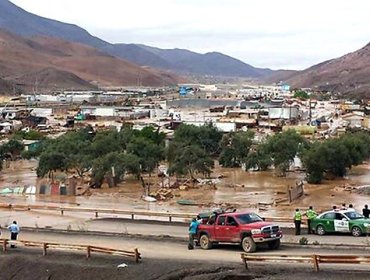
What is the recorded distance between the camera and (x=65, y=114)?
479ft

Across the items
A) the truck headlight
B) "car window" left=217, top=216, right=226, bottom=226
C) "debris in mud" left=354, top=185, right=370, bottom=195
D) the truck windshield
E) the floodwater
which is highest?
the truck windshield

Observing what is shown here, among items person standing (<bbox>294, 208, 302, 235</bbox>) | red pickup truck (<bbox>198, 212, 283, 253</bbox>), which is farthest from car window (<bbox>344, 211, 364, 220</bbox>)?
red pickup truck (<bbox>198, 212, 283, 253</bbox>)

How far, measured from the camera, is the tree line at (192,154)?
56.3m

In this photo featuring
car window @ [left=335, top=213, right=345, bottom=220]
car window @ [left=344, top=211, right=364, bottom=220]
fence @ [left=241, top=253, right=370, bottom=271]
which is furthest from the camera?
car window @ [left=335, top=213, right=345, bottom=220]

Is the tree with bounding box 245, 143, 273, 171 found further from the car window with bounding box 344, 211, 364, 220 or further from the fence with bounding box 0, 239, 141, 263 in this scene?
the fence with bounding box 0, 239, 141, 263

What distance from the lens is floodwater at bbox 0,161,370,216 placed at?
4497cm

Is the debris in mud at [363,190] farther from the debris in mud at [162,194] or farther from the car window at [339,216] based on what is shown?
the car window at [339,216]

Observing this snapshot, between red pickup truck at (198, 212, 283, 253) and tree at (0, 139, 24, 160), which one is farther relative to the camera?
tree at (0, 139, 24, 160)

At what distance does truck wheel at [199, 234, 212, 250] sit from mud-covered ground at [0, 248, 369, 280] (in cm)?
213

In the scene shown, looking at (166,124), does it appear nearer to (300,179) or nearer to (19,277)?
(300,179)

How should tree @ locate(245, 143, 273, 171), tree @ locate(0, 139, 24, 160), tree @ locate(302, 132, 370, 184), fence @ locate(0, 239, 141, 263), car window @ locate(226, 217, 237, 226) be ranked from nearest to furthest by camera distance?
1. fence @ locate(0, 239, 141, 263)
2. car window @ locate(226, 217, 237, 226)
3. tree @ locate(302, 132, 370, 184)
4. tree @ locate(245, 143, 273, 171)
5. tree @ locate(0, 139, 24, 160)

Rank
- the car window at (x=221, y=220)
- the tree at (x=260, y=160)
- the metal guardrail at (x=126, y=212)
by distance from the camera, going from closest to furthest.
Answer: the car window at (x=221, y=220) < the metal guardrail at (x=126, y=212) < the tree at (x=260, y=160)

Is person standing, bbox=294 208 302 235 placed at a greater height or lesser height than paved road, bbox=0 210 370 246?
greater

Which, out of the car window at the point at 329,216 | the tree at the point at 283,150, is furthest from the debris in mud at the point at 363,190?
the car window at the point at 329,216
